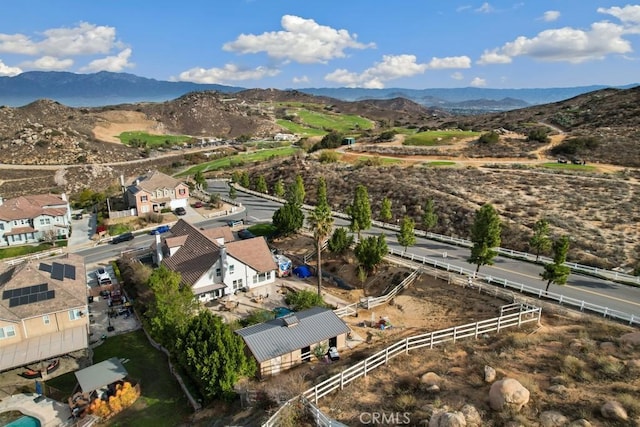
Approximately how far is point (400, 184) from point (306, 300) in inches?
1697

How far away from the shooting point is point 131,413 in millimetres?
25281

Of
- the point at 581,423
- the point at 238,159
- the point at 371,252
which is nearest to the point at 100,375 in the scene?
the point at 371,252

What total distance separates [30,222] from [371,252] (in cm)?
5089

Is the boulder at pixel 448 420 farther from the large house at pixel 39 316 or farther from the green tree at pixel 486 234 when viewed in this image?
the large house at pixel 39 316

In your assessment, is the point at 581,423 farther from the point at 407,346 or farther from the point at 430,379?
the point at 407,346

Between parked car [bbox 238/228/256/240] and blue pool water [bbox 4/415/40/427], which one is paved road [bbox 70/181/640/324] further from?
blue pool water [bbox 4/415/40/427]

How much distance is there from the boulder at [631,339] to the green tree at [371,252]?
21708 millimetres

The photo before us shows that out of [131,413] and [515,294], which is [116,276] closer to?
[131,413]

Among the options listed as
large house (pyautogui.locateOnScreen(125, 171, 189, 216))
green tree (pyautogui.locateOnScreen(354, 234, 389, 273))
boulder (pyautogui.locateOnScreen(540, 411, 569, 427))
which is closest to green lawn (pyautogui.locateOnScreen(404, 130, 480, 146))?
large house (pyautogui.locateOnScreen(125, 171, 189, 216))

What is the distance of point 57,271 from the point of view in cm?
3597

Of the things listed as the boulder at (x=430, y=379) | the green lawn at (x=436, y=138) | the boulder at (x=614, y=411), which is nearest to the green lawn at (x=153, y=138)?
the green lawn at (x=436, y=138)

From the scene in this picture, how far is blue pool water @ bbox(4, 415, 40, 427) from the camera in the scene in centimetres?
2483

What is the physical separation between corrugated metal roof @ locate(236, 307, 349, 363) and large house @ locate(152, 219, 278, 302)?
1210 cm

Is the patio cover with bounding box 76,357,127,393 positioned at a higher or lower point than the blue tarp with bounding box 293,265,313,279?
higher
